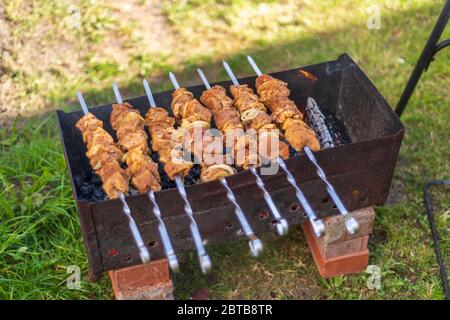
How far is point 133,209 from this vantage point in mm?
2553

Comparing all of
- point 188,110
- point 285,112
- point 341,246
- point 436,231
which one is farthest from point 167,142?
point 436,231

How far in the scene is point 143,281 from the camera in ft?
9.54

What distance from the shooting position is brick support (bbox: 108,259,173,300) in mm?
2844

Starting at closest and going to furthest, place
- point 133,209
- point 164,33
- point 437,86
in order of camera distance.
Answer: point 133,209
point 437,86
point 164,33

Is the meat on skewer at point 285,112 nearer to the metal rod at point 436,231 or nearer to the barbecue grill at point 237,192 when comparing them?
the barbecue grill at point 237,192

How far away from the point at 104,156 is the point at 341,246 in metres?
1.46

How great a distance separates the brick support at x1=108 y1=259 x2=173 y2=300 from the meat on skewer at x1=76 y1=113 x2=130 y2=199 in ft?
1.48

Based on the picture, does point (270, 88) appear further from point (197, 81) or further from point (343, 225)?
point (197, 81)

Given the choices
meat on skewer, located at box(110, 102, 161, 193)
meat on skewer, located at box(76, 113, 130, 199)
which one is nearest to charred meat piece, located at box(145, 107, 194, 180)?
meat on skewer, located at box(110, 102, 161, 193)

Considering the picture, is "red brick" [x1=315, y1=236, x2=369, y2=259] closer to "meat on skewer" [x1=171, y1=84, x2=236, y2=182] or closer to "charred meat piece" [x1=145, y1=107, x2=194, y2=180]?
"meat on skewer" [x1=171, y1=84, x2=236, y2=182]

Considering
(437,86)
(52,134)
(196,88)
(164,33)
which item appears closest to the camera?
(196,88)

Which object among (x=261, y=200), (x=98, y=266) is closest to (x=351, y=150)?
(x=261, y=200)

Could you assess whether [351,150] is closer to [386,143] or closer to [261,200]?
[386,143]
